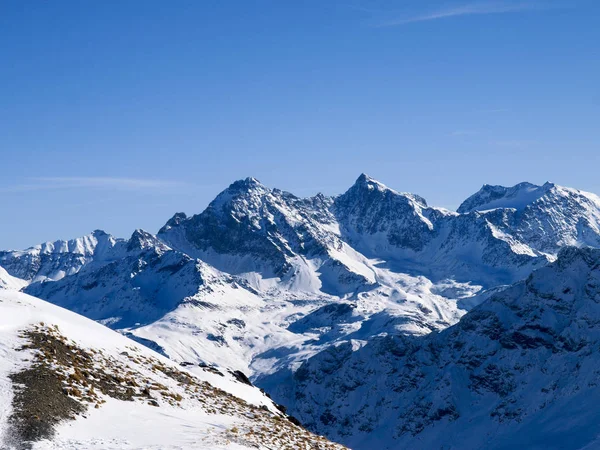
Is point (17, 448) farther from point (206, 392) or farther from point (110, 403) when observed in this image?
point (206, 392)

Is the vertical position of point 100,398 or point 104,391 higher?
point 104,391

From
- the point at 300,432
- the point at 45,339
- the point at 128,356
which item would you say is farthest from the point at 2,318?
the point at 300,432

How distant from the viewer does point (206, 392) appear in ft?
167

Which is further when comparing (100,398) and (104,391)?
(104,391)

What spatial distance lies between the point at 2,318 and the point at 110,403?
386 inches

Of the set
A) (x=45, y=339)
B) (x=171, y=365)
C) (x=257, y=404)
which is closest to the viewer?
(x=45, y=339)

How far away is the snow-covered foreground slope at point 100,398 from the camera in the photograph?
36.9 metres

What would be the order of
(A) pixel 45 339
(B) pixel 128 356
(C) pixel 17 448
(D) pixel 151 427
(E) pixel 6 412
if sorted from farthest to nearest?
1. (B) pixel 128 356
2. (A) pixel 45 339
3. (D) pixel 151 427
4. (E) pixel 6 412
5. (C) pixel 17 448

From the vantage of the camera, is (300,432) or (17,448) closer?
(17,448)

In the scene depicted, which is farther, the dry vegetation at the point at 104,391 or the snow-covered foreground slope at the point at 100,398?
the dry vegetation at the point at 104,391

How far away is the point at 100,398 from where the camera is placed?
4153 centimetres

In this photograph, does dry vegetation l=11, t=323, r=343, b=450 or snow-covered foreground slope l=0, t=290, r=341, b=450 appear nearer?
snow-covered foreground slope l=0, t=290, r=341, b=450

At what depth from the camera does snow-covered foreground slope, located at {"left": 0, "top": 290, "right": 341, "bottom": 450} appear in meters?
36.9

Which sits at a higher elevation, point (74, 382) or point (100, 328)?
point (100, 328)
